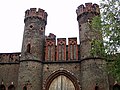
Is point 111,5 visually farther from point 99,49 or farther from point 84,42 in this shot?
point 84,42

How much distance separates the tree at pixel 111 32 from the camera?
12.3 m

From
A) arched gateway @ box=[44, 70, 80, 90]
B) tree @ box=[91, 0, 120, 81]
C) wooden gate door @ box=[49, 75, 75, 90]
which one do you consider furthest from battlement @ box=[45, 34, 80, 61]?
tree @ box=[91, 0, 120, 81]

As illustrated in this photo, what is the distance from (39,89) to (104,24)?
7910mm

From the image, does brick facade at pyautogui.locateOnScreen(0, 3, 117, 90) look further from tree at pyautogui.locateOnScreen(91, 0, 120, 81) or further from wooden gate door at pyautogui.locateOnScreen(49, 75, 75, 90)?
tree at pyautogui.locateOnScreen(91, 0, 120, 81)

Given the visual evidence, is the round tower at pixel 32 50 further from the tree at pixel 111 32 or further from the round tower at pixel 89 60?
the tree at pixel 111 32

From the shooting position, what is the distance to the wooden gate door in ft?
59.2

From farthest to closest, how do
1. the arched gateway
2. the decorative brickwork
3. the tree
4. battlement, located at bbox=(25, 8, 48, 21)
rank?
battlement, located at bbox=(25, 8, 48, 21), the decorative brickwork, the arched gateway, the tree

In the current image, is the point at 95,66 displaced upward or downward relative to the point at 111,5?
downward

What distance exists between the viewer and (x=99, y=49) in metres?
12.9

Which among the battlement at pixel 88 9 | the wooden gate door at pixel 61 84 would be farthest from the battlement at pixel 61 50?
the battlement at pixel 88 9

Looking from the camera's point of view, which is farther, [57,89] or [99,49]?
[57,89]

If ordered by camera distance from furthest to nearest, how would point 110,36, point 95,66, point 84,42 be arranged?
point 84,42
point 95,66
point 110,36

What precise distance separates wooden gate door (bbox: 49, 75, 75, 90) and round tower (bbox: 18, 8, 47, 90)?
1.10m

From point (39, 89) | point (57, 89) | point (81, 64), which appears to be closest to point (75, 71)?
point (81, 64)
